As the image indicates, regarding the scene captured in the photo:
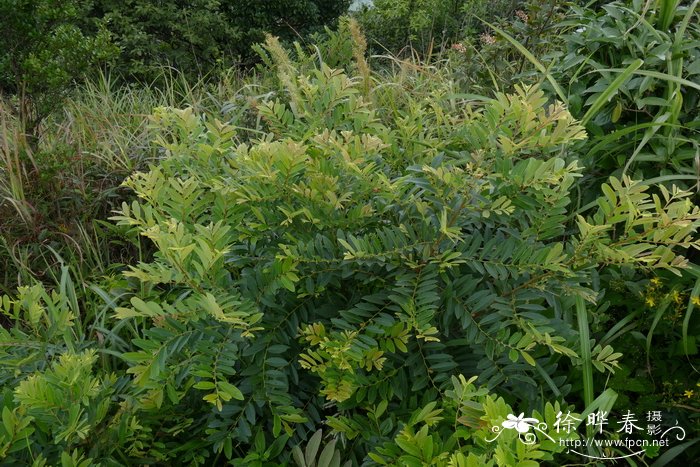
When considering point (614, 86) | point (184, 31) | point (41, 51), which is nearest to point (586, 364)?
point (614, 86)

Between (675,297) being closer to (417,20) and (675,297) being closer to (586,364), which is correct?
(586,364)

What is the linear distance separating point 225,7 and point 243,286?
648 cm

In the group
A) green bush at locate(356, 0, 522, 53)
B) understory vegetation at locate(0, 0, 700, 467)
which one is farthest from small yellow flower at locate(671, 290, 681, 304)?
green bush at locate(356, 0, 522, 53)

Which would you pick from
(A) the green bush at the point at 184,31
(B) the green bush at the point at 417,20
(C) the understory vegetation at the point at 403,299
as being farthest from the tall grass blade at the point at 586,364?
(B) the green bush at the point at 417,20

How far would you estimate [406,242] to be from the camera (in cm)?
163

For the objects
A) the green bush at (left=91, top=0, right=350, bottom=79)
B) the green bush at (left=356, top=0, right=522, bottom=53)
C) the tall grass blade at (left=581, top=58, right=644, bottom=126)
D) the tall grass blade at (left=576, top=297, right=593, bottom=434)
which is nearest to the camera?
the tall grass blade at (left=576, top=297, right=593, bottom=434)

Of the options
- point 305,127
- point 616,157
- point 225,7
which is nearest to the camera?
point 305,127

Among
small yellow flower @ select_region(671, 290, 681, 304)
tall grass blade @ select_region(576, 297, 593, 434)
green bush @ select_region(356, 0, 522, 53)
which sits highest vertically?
green bush @ select_region(356, 0, 522, 53)

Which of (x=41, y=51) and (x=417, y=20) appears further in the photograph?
(x=417, y=20)

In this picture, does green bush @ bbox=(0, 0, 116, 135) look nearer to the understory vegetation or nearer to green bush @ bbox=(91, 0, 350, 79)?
the understory vegetation

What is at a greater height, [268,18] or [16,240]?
[268,18]

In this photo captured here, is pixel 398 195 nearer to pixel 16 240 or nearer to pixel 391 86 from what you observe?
pixel 16 240

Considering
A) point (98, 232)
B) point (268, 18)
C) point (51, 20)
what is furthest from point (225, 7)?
point (98, 232)

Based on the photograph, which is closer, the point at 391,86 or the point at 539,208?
the point at 539,208
